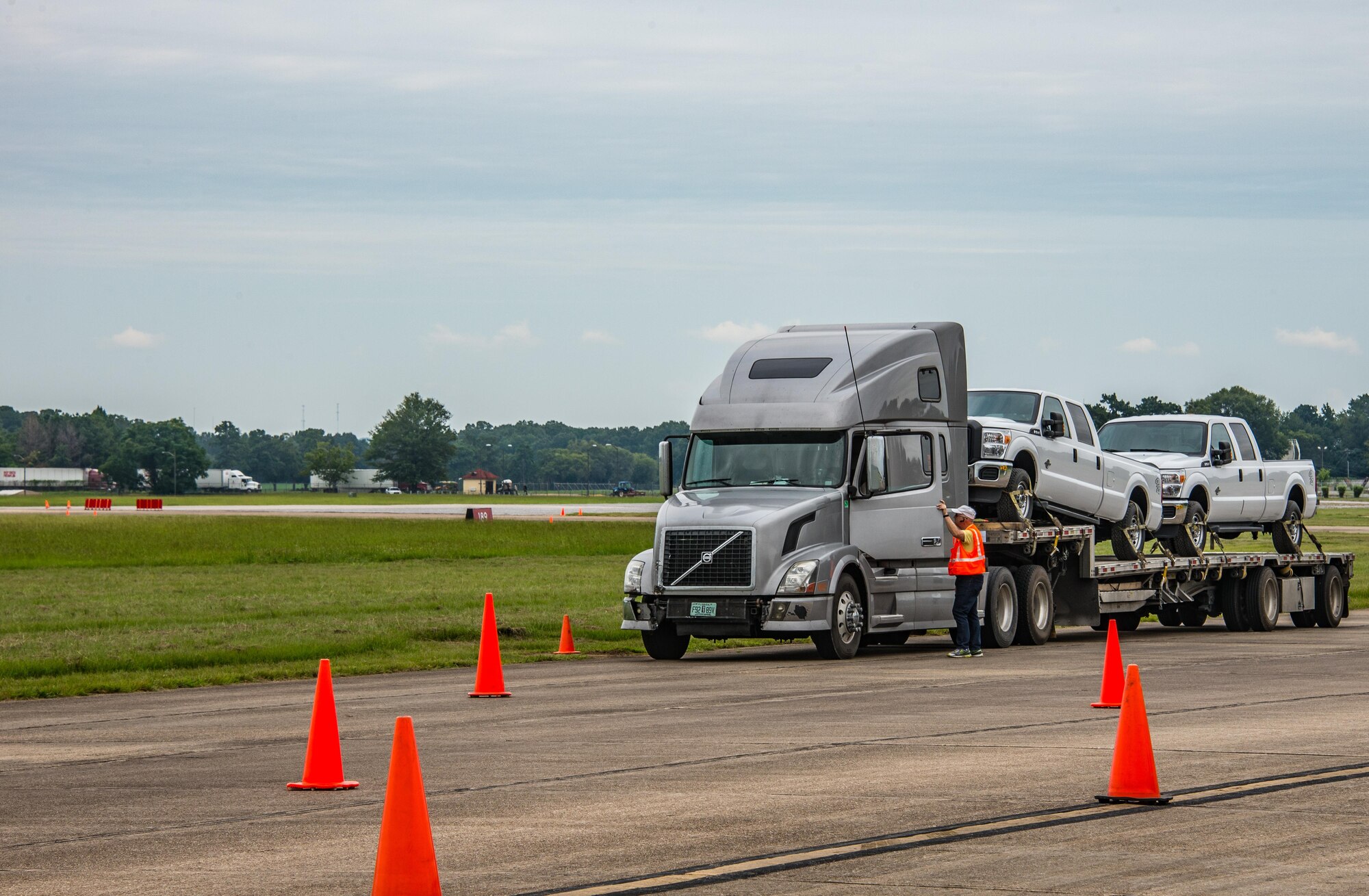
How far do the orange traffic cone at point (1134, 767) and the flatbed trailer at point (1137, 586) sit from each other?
42.6 feet

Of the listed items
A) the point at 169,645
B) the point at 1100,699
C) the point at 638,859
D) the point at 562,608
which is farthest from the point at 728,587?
the point at 638,859

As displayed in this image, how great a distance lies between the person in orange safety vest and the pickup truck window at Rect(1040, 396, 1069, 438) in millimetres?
2536

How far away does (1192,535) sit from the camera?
28.1 metres

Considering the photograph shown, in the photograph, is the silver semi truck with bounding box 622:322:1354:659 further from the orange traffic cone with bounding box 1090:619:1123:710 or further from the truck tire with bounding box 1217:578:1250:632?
the truck tire with bounding box 1217:578:1250:632

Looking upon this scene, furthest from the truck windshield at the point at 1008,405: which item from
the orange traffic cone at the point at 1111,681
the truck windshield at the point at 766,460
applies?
the orange traffic cone at the point at 1111,681

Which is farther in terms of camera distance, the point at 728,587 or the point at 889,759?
the point at 728,587

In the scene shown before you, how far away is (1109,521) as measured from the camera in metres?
26.2

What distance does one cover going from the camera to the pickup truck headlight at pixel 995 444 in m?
23.3

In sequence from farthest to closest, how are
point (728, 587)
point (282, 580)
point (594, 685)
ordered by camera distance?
point (282, 580) → point (728, 587) → point (594, 685)

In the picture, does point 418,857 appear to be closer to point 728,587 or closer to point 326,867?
point 326,867

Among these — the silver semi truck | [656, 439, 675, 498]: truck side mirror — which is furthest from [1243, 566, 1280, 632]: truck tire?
[656, 439, 675, 498]: truck side mirror

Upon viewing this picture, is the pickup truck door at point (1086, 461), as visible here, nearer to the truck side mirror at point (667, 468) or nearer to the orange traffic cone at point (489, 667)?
the truck side mirror at point (667, 468)

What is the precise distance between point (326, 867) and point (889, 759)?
469 centimetres

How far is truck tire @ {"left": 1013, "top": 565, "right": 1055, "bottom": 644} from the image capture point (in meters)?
23.9
